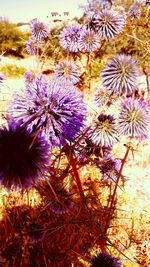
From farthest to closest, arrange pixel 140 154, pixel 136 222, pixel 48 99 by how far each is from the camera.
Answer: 1. pixel 140 154
2. pixel 136 222
3. pixel 48 99

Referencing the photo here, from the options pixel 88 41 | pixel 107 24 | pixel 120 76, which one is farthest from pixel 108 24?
pixel 120 76

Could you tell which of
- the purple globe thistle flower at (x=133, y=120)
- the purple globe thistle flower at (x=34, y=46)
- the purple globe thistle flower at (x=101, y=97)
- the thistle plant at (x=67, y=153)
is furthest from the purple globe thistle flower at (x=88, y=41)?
the purple globe thistle flower at (x=133, y=120)

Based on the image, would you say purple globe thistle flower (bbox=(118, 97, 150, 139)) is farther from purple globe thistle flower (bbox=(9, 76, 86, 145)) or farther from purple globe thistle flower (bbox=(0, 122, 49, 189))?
purple globe thistle flower (bbox=(0, 122, 49, 189))

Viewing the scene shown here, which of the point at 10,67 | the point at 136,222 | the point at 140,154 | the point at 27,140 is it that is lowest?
the point at 136,222

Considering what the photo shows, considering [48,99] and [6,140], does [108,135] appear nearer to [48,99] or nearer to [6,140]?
[48,99]

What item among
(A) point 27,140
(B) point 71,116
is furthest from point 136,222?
(A) point 27,140
